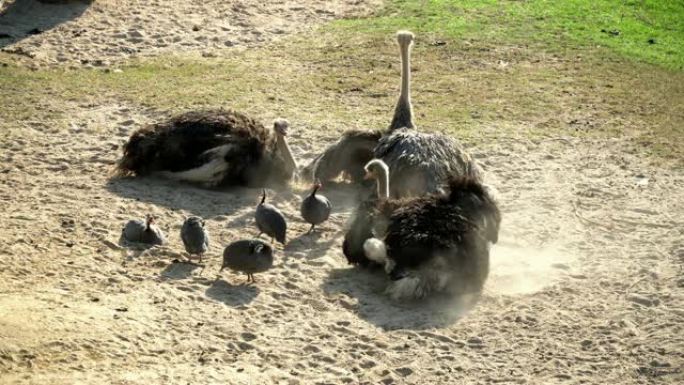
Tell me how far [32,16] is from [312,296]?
8942 millimetres

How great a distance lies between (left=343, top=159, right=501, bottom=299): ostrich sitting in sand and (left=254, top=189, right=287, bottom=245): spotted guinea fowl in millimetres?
581

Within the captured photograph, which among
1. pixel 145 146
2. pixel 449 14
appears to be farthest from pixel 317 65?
pixel 145 146

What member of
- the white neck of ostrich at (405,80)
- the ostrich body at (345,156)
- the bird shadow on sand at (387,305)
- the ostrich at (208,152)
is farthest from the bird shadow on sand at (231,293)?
the white neck of ostrich at (405,80)

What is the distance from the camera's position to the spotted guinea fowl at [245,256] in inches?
346

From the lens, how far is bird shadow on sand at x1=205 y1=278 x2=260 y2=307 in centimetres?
859

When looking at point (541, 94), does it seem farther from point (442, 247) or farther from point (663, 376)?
point (663, 376)

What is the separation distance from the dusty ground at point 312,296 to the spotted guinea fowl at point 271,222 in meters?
0.20

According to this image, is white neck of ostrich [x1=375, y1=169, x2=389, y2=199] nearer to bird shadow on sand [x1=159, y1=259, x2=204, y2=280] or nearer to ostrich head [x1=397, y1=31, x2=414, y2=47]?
bird shadow on sand [x1=159, y1=259, x2=204, y2=280]

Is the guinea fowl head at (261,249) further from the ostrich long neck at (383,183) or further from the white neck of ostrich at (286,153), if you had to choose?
the white neck of ostrich at (286,153)

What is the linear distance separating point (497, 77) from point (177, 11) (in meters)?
4.75

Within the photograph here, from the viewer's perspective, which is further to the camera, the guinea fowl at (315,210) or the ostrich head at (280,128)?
the ostrich head at (280,128)

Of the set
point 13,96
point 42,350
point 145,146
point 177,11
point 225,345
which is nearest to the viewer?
point 42,350

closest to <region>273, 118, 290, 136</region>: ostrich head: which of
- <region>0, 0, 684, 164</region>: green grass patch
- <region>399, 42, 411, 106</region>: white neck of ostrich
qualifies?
<region>399, 42, 411, 106</region>: white neck of ostrich

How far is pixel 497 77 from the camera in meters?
15.1
